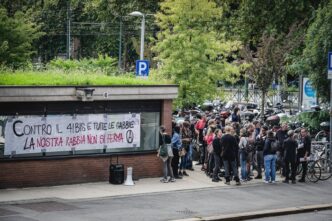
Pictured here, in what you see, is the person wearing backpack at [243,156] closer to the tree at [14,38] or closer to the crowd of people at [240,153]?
the crowd of people at [240,153]

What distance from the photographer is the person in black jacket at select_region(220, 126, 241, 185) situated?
21719 millimetres

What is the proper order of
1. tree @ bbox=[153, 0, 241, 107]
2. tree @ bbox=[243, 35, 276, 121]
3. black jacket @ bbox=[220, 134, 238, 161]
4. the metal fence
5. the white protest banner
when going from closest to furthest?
the white protest banner, black jacket @ bbox=[220, 134, 238, 161], tree @ bbox=[153, 0, 241, 107], tree @ bbox=[243, 35, 276, 121], the metal fence

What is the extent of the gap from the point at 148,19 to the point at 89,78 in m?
40.8

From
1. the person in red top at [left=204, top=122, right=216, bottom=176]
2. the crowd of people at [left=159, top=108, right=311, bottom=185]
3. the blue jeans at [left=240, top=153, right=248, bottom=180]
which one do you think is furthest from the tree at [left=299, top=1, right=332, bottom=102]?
the blue jeans at [left=240, top=153, right=248, bottom=180]

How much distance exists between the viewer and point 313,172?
921 inches

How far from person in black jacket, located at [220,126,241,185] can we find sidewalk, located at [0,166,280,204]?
35 centimetres

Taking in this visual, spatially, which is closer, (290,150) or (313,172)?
(290,150)

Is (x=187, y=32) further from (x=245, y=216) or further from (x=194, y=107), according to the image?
(x=245, y=216)

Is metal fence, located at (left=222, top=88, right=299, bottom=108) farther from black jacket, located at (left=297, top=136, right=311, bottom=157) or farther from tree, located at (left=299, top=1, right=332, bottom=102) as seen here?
black jacket, located at (left=297, top=136, right=311, bottom=157)

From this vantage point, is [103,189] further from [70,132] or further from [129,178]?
[70,132]

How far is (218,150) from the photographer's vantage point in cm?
2233

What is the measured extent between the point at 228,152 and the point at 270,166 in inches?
62.1

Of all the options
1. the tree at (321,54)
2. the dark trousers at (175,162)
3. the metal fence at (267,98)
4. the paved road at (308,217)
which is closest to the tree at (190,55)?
the tree at (321,54)

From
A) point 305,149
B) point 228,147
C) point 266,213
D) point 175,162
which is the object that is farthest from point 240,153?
point 266,213
